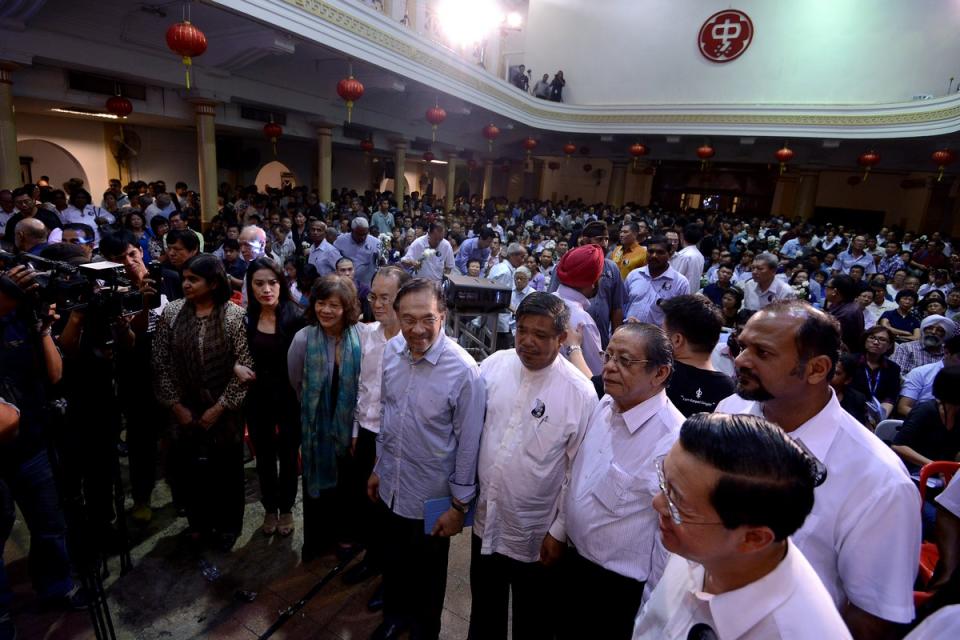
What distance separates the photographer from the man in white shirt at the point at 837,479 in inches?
43.0

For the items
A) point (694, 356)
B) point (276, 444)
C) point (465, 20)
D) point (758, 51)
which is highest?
point (758, 51)

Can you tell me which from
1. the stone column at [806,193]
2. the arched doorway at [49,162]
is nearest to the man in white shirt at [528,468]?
the arched doorway at [49,162]

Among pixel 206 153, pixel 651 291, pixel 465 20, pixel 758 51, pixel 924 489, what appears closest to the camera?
pixel 924 489

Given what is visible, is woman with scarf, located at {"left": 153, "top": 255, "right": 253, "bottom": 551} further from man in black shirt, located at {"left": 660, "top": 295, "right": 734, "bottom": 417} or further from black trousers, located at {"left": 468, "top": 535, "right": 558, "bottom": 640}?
man in black shirt, located at {"left": 660, "top": 295, "right": 734, "bottom": 417}

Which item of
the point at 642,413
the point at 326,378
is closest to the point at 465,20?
the point at 326,378

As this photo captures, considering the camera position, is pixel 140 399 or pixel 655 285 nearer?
pixel 140 399

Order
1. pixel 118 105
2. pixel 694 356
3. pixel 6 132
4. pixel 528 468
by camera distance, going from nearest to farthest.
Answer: pixel 528 468 → pixel 694 356 → pixel 6 132 → pixel 118 105

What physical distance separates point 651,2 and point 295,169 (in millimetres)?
12638

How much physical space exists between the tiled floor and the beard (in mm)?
1665

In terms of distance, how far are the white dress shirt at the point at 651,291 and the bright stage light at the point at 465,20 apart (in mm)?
10169

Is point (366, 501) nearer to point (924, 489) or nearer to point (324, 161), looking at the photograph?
point (924, 489)

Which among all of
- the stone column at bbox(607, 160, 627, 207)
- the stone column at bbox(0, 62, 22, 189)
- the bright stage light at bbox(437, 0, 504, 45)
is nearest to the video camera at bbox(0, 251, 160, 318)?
the stone column at bbox(0, 62, 22, 189)

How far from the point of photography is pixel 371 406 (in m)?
2.32

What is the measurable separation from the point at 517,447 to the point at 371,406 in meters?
0.88
